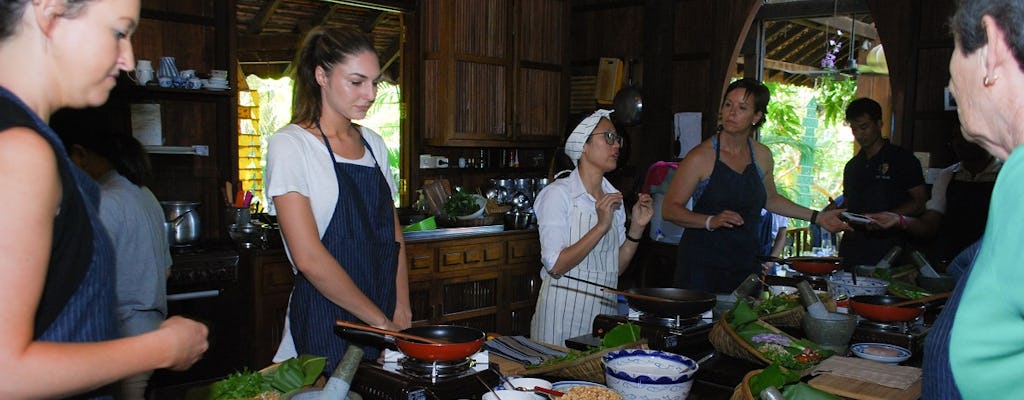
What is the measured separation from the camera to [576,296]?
3119 mm

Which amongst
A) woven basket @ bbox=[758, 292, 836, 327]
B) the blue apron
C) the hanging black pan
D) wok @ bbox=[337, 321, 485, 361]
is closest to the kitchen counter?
the hanging black pan

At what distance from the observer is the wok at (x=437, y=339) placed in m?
1.74

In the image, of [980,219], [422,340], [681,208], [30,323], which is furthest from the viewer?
[980,219]

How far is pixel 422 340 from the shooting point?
1799mm

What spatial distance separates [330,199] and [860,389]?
1.53m

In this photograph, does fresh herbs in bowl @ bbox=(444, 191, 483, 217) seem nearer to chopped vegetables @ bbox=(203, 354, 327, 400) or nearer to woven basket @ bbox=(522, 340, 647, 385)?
woven basket @ bbox=(522, 340, 647, 385)

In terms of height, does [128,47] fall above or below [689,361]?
above

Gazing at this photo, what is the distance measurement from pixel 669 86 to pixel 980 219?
8.16 ft

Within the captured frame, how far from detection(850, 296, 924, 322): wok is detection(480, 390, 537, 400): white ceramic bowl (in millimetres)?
1307

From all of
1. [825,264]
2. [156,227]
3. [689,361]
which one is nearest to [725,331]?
[689,361]

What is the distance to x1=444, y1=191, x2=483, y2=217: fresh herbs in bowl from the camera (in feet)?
19.0

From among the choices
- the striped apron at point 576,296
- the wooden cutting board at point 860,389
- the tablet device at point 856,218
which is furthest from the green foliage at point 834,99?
the wooden cutting board at point 860,389

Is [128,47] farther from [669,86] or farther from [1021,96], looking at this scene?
[669,86]

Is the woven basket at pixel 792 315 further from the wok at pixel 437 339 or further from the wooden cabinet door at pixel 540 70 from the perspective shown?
the wooden cabinet door at pixel 540 70
